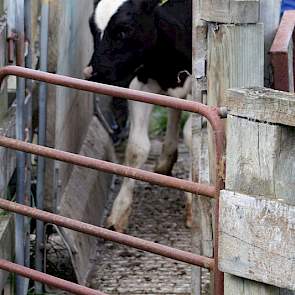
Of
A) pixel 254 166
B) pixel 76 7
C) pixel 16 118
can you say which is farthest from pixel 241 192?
pixel 76 7

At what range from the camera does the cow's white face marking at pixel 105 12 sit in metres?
7.39

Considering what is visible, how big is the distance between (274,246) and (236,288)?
0.76 feet

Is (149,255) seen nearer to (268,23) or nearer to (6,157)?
(6,157)

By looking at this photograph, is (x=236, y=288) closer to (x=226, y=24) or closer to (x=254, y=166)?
(x=254, y=166)

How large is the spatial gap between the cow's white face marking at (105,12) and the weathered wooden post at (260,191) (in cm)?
401

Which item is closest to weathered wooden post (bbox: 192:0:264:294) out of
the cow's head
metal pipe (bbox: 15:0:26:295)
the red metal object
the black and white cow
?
the red metal object

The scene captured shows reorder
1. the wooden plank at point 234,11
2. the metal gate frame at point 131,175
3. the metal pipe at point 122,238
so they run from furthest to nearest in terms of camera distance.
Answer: the wooden plank at point 234,11 < the metal pipe at point 122,238 < the metal gate frame at point 131,175

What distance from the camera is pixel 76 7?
23.8 feet

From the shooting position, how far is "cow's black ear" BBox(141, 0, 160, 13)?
291 inches

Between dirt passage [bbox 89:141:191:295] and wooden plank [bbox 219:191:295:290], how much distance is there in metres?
2.75

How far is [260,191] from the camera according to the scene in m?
3.44

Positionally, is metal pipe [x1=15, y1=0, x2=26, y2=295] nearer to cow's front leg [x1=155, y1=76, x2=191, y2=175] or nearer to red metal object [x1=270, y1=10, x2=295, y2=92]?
red metal object [x1=270, y1=10, x2=295, y2=92]

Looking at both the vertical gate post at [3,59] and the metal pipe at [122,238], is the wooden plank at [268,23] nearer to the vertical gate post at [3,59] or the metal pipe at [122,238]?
the metal pipe at [122,238]

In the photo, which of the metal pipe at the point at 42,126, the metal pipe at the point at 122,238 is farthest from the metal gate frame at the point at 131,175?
the metal pipe at the point at 42,126
